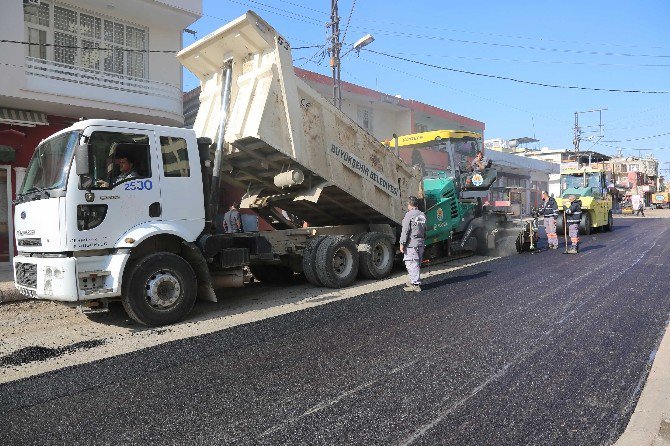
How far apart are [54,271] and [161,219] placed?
4.29ft

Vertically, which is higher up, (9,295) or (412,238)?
(412,238)

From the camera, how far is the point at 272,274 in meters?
9.35

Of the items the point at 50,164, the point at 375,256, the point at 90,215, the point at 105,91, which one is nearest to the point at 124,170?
the point at 90,215

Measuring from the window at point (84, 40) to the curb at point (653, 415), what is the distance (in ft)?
41.6

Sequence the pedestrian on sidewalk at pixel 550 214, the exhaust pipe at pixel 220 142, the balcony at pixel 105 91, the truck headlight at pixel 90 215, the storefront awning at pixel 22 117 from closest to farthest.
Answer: the truck headlight at pixel 90 215
the exhaust pipe at pixel 220 142
the storefront awning at pixel 22 117
the balcony at pixel 105 91
the pedestrian on sidewalk at pixel 550 214

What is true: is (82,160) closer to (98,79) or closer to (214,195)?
(214,195)

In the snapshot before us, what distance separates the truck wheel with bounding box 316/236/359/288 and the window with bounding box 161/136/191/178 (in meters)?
2.66

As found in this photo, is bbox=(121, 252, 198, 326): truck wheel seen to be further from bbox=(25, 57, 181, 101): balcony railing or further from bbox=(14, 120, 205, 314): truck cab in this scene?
bbox=(25, 57, 181, 101): balcony railing

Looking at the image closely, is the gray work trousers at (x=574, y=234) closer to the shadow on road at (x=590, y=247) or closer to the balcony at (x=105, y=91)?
the shadow on road at (x=590, y=247)

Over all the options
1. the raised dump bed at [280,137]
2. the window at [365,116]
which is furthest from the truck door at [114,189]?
the window at [365,116]

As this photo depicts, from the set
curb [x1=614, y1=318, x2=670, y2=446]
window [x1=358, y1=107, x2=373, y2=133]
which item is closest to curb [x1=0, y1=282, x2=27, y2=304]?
curb [x1=614, y1=318, x2=670, y2=446]

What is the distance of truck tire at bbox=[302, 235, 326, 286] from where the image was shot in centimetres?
820

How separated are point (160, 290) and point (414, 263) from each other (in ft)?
12.5

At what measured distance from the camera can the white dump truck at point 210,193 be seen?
223 inches
